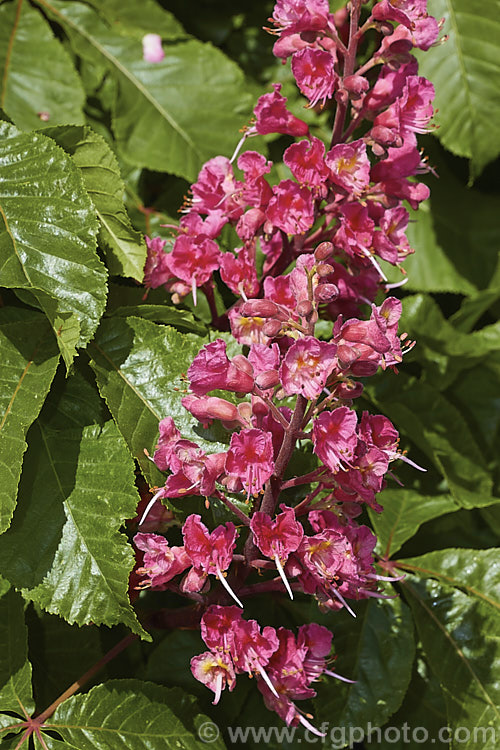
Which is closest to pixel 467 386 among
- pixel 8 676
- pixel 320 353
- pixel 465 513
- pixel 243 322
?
pixel 465 513

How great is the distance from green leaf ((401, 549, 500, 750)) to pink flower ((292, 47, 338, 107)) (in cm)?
94

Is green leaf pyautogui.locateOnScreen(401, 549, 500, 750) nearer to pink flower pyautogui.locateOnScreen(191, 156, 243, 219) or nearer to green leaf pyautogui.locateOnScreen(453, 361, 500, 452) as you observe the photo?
green leaf pyautogui.locateOnScreen(453, 361, 500, 452)

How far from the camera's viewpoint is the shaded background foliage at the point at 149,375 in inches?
47.4

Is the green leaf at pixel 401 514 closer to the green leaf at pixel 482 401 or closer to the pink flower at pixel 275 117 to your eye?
the green leaf at pixel 482 401

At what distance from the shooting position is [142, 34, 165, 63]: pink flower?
6.24 ft

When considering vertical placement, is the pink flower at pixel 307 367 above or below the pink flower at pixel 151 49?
below

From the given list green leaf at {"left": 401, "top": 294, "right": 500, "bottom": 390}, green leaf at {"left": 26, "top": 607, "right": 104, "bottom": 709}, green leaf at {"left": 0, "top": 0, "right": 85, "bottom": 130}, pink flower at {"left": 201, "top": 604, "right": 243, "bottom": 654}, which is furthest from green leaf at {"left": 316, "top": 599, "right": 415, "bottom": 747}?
green leaf at {"left": 0, "top": 0, "right": 85, "bottom": 130}

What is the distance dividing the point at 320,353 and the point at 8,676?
2.68ft

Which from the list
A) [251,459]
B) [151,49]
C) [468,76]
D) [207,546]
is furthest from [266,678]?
[468,76]

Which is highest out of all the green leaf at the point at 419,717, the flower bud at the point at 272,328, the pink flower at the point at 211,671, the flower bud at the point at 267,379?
the flower bud at the point at 272,328

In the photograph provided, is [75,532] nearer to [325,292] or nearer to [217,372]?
[217,372]

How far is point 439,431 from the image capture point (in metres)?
1.81

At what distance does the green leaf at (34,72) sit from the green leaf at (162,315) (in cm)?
65

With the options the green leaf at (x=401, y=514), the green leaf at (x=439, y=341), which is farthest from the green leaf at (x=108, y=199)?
the green leaf at (x=439, y=341)
